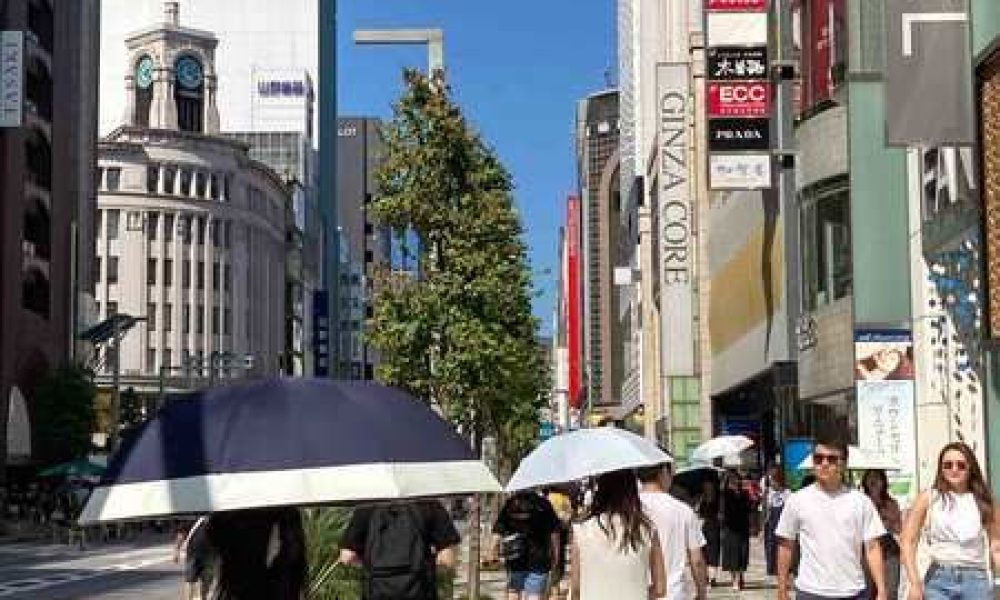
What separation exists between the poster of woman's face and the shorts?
812cm

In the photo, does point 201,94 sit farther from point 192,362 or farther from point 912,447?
point 912,447

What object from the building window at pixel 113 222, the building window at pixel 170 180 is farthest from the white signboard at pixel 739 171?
the building window at pixel 170 180

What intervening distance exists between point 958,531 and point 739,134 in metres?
29.3

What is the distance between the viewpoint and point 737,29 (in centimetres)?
3750

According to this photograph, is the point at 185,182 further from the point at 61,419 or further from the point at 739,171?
the point at 739,171

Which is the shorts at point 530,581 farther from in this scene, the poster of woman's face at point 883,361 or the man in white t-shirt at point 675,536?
the poster of woman's face at point 883,361

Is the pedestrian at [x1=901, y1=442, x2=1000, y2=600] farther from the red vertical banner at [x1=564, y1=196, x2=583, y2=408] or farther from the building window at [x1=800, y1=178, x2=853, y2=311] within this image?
the red vertical banner at [x1=564, y1=196, x2=583, y2=408]

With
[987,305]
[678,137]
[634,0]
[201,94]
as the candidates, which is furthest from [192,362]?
[987,305]

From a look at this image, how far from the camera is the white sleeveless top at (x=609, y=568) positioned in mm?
7465

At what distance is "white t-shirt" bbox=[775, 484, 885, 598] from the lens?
9047mm

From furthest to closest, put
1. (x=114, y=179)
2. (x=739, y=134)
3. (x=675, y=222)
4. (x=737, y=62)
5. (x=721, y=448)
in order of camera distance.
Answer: (x=114, y=179), (x=675, y=222), (x=739, y=134), (x=737, y=62), (x=721, y=448)

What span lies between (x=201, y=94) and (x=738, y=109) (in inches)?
4281

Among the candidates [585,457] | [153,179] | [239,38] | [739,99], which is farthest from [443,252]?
[239,38]

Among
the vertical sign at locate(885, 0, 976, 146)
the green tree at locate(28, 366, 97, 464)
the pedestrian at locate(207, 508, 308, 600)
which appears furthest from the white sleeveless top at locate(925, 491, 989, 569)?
the green tree at locate(28, 366, 97, 464)
